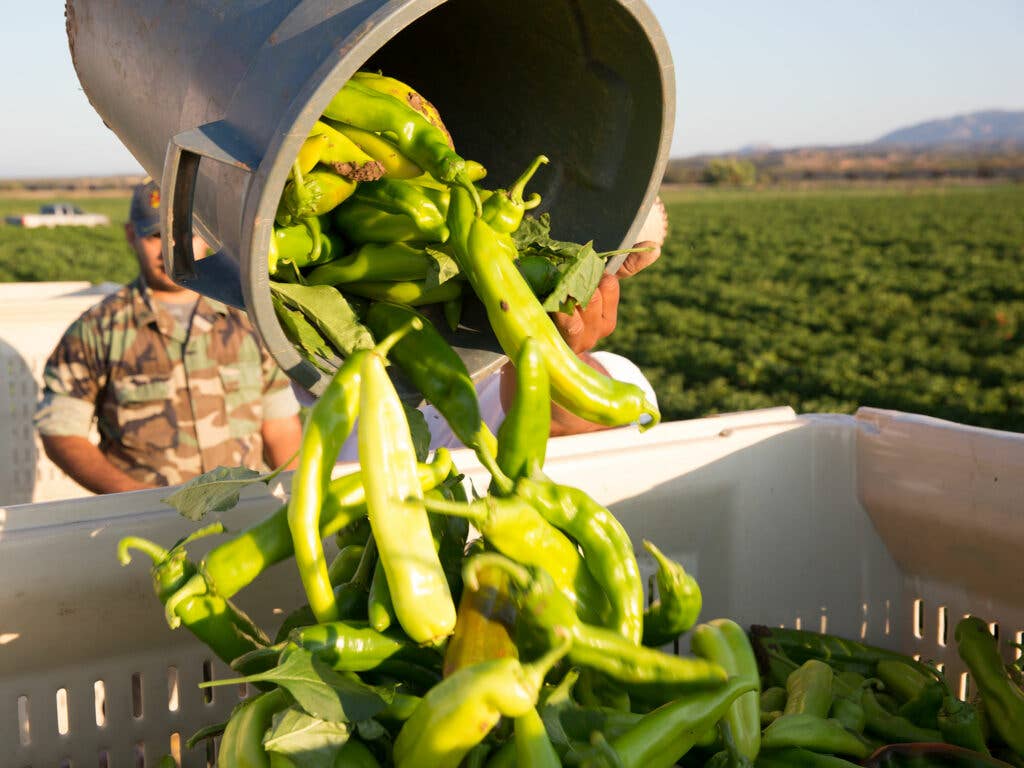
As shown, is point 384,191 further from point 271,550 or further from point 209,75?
point 271,550

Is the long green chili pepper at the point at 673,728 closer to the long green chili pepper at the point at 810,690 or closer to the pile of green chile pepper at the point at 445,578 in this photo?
the pile of green chile pepper at the point at 445,578

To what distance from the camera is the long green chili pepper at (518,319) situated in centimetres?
177

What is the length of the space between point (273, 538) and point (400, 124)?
0.76m

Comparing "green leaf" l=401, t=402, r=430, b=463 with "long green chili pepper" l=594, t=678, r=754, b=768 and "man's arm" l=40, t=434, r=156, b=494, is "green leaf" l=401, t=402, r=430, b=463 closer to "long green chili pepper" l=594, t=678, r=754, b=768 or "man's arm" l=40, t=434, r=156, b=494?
"long green chili pepper" l=594, t=678, r=754, b=768

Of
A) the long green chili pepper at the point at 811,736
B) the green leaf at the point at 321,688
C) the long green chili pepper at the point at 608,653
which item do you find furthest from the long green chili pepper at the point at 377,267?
the long green chili pepper at the point at 811,736

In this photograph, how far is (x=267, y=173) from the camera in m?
1.46

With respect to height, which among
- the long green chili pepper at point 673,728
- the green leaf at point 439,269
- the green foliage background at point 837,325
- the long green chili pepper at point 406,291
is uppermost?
the green leaf at point 439,269

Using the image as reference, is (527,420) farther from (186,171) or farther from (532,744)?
(186,171)

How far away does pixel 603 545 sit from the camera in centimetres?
179

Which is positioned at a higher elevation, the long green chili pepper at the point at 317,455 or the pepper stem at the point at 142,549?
the long green chili pepper at the point at 317,455

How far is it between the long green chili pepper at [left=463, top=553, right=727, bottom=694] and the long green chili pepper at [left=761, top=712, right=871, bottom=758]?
29cm

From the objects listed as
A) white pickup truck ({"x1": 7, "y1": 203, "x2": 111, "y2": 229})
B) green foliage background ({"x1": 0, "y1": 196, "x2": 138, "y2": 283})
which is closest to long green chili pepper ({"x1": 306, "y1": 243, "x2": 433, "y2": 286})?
green foliage background ({"x1": 0, "y1": 196, "x2": 138, "y2": 283})

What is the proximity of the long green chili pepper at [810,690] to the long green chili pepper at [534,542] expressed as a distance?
0.52 metres

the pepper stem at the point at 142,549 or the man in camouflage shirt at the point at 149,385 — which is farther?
the man in camouflage shirt at the point at 149,385
